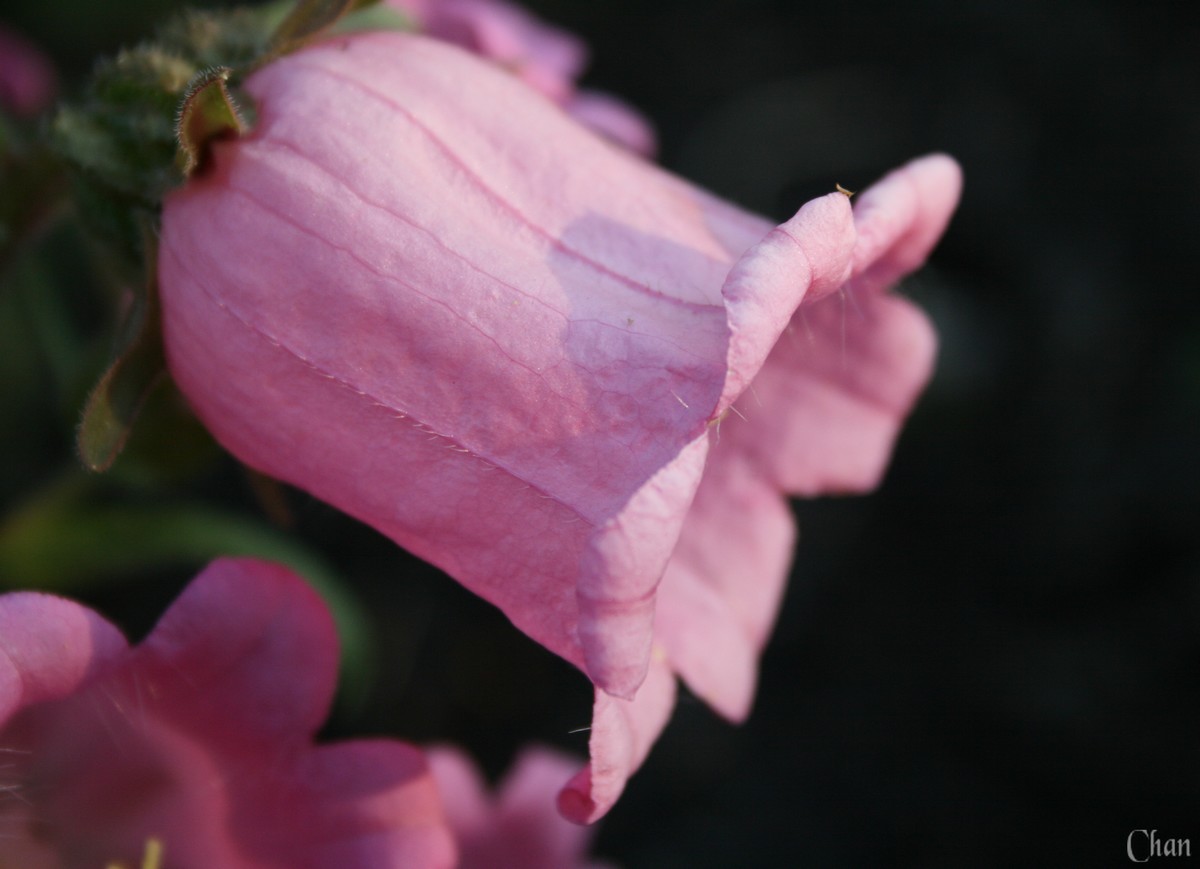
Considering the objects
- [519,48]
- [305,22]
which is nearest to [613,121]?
[519,48]

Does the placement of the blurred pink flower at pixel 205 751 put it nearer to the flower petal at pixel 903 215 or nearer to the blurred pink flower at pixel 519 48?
the flower petal at pixel 903 215

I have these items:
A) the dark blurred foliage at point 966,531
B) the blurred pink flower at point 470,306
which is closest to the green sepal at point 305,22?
the blurred pink flower at point 470,306

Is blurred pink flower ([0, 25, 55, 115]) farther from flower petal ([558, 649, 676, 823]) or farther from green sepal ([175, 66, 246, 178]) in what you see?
flower petal ([558, 649, 676, 823])

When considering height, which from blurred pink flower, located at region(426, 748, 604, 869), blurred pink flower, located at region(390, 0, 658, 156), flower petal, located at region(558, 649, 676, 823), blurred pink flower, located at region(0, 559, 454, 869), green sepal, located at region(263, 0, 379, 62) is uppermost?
green sepal, located at region(263, 0, 379, 62)

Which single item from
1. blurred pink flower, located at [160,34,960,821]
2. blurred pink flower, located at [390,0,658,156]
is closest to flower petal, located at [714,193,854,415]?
blurred pink flower, located at [160,34,960,821]

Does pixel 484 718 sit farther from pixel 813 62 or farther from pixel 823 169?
pixel 813 62

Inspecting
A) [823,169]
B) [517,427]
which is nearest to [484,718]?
[823,169]

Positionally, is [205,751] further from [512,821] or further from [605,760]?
[512,821]
